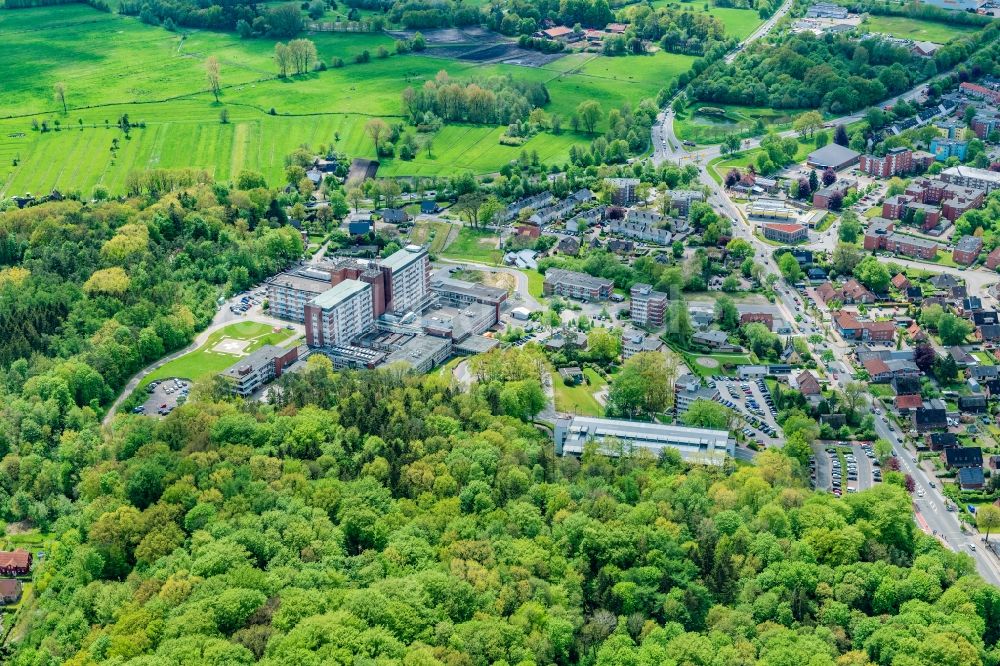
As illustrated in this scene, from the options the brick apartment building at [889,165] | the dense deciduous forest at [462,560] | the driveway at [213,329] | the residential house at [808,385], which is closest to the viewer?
the dense deciduous forest at [462,560]

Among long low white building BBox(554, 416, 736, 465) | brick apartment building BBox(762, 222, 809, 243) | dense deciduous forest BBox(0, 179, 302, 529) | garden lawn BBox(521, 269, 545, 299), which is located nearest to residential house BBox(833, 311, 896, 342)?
brick apartment building BBox(762, 222, 809, 243)

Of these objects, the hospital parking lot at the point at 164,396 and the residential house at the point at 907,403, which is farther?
the hospital parking lot at the point at 164,396

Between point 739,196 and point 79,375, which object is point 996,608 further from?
point 739,196

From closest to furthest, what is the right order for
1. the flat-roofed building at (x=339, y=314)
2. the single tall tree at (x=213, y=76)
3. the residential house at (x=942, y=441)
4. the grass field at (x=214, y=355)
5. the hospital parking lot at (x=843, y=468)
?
the hospital parking lot at (x=843, y=468), the residential house at (x=942, y=441), the grass field at (x=214, y=355), the flat-roofed building at (x=339, y=314), the single tall tree at (x=213, y=76)

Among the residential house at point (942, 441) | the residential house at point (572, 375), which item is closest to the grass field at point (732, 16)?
the residential house at point (572, 375)

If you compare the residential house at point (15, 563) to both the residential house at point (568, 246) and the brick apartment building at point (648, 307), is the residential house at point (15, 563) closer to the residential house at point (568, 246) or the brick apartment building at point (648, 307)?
the brick apartment building at point (648, 307)

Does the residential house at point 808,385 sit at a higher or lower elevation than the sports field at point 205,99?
lower

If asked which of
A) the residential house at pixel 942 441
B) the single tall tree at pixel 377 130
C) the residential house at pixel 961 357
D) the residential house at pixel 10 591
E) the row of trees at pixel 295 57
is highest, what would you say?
the row of trees at pixel 295 57
